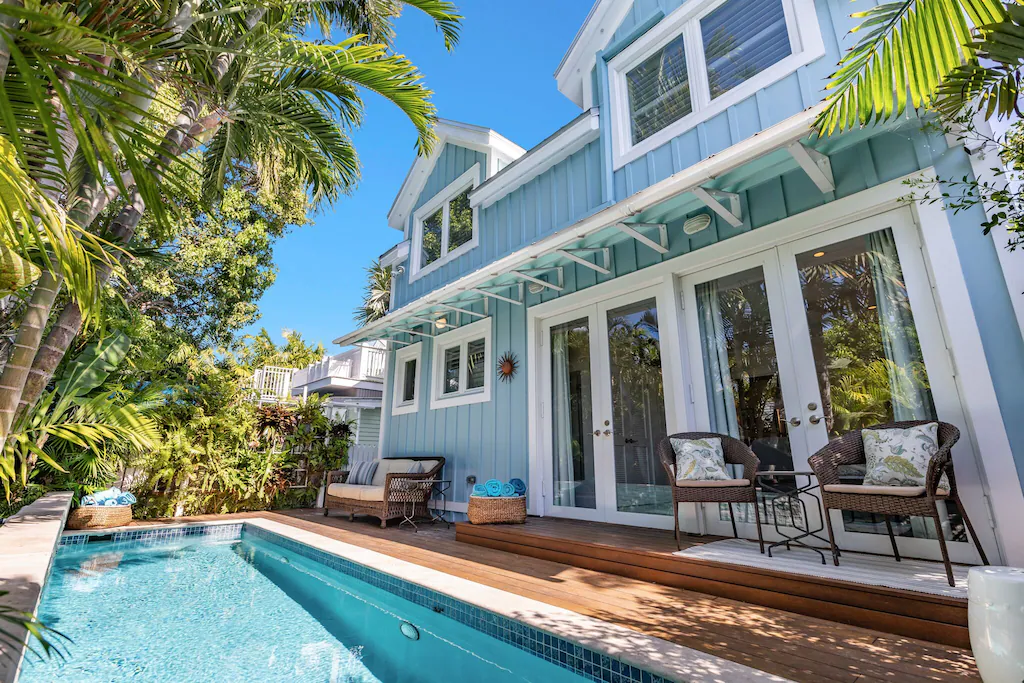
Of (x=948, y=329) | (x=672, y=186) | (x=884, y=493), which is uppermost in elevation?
(x=672, y=186)

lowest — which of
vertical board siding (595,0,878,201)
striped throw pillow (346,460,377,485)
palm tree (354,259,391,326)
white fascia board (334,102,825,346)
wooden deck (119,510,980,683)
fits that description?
wooden deck (119,510,980,683)

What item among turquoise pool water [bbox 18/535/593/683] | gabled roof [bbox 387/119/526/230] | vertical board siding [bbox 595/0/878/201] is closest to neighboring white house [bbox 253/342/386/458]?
gabled roof [bbox 387/119/526/230]

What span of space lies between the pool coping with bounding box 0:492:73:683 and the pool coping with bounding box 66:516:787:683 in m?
2.05

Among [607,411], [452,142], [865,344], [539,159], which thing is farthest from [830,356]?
[452,142]

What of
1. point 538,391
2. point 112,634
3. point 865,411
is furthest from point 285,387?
point 865,411

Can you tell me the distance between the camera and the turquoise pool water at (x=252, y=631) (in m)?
2.70

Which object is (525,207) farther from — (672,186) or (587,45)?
(672,186)

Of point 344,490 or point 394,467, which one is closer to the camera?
point 344,490

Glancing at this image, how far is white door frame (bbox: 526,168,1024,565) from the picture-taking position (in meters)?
2.98

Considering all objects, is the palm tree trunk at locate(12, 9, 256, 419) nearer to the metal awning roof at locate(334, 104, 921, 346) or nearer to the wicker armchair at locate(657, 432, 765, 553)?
the metal awning roof at locate(334, 104, 921, 346)

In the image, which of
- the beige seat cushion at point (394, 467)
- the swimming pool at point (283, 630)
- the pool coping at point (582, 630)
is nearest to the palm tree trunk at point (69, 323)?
the swimming pool at point (283, 630)

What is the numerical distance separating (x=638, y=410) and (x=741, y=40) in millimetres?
3838

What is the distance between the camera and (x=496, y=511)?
533 centimetres

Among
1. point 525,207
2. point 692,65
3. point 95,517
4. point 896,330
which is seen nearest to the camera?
point 896,330
